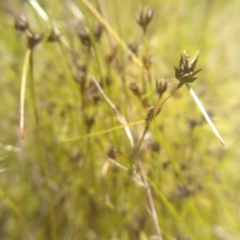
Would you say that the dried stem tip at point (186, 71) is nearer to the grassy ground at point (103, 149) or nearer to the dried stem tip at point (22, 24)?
the grassy ground at point (103, 149)

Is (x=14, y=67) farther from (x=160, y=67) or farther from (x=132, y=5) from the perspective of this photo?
(x=132, y=5)

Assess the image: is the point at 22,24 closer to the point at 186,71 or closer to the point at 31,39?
the point at 31,39

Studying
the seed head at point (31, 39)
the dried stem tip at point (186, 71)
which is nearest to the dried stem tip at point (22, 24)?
the seed head at point (31, 39)

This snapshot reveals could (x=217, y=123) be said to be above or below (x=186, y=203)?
above

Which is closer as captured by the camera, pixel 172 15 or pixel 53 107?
pixel 53 107

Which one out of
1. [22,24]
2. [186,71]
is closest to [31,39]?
[22,24]

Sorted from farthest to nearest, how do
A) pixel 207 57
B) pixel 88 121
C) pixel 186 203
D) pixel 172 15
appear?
1. pixel 172 15
2. pixel 207 57
3. pixel 186 203
4. pixel 88 121

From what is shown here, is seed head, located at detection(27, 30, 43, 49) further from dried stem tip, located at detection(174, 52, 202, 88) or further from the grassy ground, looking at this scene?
→ dried stem tip, located at detection(174, 52, 202, 88)

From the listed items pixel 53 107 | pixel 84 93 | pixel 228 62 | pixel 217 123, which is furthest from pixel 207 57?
pixel 84 93
